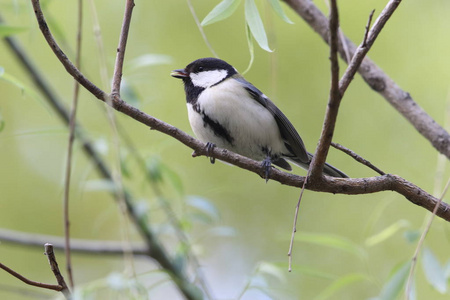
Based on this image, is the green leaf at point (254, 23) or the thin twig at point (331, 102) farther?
the green leaf at point (254, 23)

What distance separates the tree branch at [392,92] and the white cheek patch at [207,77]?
50 centimetres

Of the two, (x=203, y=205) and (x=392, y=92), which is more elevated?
(x=392, y=92)

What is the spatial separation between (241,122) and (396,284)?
917 mm

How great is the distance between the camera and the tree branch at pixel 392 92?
2264 mm

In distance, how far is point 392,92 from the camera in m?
2.41

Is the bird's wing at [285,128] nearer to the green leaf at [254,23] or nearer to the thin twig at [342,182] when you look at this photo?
the thin twig at [342,182]

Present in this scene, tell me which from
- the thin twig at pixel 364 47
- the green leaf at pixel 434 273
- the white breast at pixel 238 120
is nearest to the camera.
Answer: the thin twig at pixel 364 47

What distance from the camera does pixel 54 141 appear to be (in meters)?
4.79

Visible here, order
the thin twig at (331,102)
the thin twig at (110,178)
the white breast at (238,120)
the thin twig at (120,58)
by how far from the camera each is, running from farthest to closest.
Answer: the thin twig at (110,178) → the white breast at (238,120) → the thin twig at (120,58) → the thin twig at (331,102)

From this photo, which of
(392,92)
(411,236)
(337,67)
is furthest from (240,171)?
(337,67)

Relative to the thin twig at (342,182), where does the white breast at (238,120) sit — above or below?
above

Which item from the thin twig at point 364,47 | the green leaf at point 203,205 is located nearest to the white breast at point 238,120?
the green leaf at point 203,205

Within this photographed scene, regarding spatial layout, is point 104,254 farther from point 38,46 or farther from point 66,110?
point 38,46

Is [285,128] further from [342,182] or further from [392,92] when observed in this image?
[342,182]
